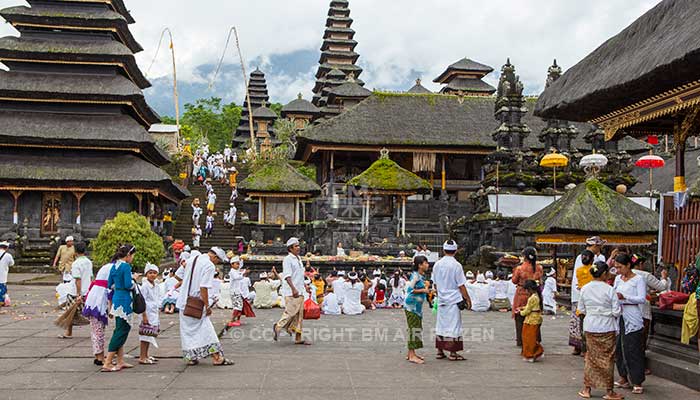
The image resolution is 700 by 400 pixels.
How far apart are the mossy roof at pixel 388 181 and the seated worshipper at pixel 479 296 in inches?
400

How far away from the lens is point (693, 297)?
7.30 meters

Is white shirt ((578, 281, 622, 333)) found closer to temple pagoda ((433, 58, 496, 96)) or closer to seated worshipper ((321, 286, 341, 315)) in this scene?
seated worshipper ((321, 286, 341, 315))

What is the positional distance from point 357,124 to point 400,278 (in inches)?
736

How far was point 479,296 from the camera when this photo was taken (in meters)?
16.2

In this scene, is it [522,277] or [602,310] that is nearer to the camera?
[602,310]

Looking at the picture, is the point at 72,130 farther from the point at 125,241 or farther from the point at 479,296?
the point at 479,296

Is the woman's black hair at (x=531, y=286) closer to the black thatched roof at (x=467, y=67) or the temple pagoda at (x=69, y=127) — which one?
the temple pagoda at (x=69, y=127)

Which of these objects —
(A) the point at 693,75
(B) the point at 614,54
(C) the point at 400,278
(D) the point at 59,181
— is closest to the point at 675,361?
(A) the point at 693,75

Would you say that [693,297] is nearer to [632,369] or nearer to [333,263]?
[632,369]

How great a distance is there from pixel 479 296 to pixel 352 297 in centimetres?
338

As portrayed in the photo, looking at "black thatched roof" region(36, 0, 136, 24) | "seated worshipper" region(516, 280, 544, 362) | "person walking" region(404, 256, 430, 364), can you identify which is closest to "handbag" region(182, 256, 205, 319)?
"person walking" region(404, 256, 430, 364)

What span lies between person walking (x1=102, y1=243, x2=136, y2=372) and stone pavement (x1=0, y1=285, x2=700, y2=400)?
24 centimetres

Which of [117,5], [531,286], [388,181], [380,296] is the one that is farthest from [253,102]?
[531,286]

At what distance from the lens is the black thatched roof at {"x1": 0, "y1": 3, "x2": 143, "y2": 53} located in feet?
97.7
